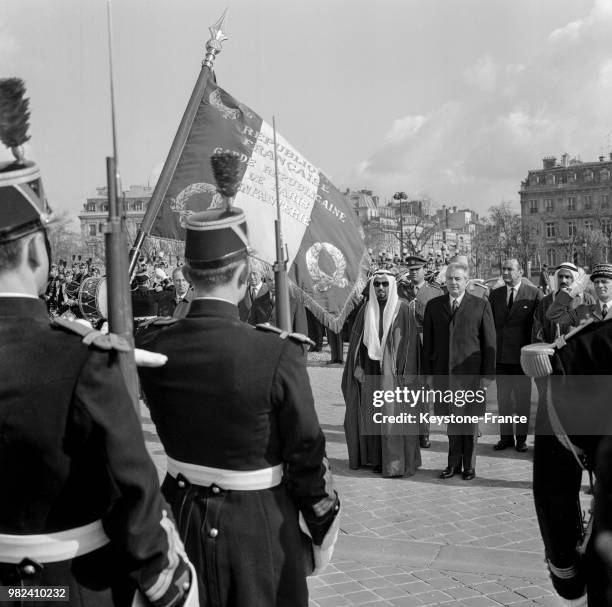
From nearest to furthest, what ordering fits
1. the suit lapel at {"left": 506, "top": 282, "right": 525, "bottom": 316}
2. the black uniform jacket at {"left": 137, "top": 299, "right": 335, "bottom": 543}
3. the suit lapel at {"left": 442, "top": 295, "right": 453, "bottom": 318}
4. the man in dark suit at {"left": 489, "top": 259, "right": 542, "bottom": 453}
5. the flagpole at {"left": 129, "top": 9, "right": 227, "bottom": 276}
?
the black uniform jacket at {"left": 137, "top": 299, "right": 335, "bottom": 543} → the flagpole at {"left": 129, "top": 9, "right": 227, "bottom": 276} → the suit lapel at {"left": 442, "top": 295, "right": 453, "bottom": 318} → the man in dark suit at {"left": 489, "top": 259, "right": 542, "bottom": 453} → the suit lapel at {"left": 506, "top": 282, "right": 525, "bottom": 316}

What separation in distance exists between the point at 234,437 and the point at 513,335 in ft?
22.4

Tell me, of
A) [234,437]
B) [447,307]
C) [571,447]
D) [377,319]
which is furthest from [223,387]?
[447,307]

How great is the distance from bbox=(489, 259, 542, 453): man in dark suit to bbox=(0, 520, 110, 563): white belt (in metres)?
7.25

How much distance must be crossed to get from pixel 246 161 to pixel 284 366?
311 centimetres

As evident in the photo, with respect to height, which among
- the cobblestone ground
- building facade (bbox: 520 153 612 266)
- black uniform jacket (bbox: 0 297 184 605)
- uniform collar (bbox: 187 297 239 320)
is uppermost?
building facade (bbox: 520 153 612 266)

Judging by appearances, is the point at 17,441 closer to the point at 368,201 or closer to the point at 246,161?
the point at 246,161

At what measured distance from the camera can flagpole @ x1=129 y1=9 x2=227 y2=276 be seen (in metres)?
4.59

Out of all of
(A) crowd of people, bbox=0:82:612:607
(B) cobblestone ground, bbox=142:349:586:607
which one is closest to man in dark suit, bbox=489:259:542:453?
(B) cobblestone ground, bbox=142:349:586:607

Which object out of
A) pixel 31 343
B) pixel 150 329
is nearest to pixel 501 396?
pixel 150 329

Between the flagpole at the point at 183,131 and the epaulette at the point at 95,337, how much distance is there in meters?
2.11

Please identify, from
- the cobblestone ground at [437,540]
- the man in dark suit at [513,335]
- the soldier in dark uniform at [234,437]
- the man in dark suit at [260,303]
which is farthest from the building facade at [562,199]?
the soldier in dark uniform at [234,437]

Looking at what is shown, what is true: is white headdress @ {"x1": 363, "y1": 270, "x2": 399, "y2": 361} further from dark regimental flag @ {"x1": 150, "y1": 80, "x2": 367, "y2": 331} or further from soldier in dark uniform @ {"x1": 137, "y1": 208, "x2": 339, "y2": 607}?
soldier in dark uniform @ {"x1": 137, "y1": 208, "x2": 339, "y2": 607}

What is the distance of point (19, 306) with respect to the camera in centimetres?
226

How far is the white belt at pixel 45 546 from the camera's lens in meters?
2.24
